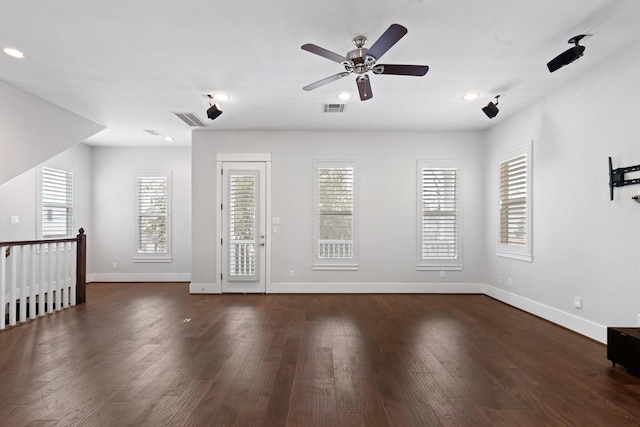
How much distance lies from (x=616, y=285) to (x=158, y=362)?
432 cm

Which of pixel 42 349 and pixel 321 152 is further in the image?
pixel 321 152

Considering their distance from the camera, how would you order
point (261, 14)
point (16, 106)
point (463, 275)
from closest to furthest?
point (261, 14)
point (16, 106)
point (463, 275)

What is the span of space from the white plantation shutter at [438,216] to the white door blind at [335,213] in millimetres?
Answer: 1237

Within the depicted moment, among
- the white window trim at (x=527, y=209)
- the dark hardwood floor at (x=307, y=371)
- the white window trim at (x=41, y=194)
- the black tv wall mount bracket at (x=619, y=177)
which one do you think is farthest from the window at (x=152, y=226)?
the black tv wall mount bracket at (x=619, y=177)

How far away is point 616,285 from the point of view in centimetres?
350

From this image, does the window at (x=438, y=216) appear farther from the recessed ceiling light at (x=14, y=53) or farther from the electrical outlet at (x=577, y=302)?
the recessed ceiling light at (x=14, y=53)

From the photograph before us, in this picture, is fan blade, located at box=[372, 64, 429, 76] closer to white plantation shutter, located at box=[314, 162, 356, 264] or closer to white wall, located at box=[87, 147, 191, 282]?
white plantation shutter, located at box=[314, 162, 356, 264]

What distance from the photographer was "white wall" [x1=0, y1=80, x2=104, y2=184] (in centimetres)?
429

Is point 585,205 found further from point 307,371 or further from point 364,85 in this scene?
point 307,371

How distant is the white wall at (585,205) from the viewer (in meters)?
3.38

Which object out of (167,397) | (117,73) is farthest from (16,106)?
(167,397)

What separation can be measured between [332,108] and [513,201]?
3.00 meters

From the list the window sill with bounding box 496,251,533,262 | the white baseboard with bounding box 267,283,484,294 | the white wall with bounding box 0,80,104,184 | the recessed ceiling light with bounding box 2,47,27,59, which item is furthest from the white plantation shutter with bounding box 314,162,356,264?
the recessed ceiling light with bounding box 2,47,27,59

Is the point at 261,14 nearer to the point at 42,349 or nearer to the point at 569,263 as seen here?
the point at 42,349
